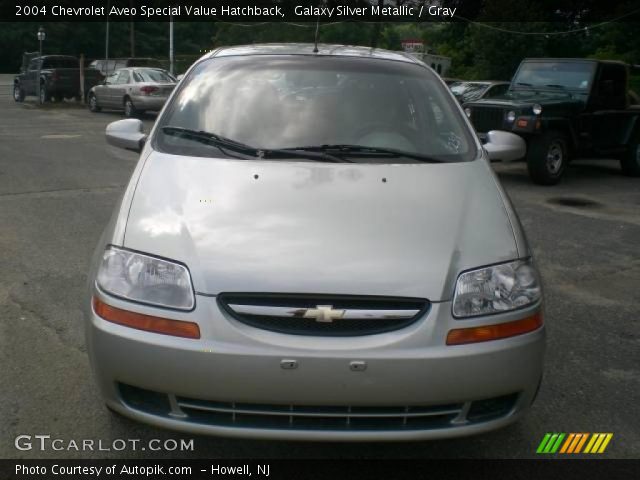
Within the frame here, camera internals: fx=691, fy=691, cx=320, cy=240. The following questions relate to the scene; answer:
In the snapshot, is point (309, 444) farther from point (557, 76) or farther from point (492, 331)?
point (557, 76)

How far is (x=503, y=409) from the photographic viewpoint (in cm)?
258

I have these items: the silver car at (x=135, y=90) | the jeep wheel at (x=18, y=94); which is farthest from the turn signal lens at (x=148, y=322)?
the jeep wheel at (x=18, y=94)

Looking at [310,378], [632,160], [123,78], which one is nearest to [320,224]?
[310,378]

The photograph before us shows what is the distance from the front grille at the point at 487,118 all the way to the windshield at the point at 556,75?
4.40 ft

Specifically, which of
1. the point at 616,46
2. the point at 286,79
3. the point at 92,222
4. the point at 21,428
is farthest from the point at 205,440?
the point at 616,46

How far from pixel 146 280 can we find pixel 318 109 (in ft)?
5.10

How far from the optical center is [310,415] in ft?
7.95

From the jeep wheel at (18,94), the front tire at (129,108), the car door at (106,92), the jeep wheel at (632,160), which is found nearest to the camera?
the jeep wheel at (632,160)

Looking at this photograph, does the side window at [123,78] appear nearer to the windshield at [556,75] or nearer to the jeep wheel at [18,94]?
the jeep wheel at [18,94]

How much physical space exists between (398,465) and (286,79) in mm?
2151

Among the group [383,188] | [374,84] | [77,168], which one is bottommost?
[77,168]

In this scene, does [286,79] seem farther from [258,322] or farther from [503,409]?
[503,409]

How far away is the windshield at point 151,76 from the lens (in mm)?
20825

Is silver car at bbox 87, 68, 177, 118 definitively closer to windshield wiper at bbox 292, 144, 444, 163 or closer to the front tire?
the front tire
